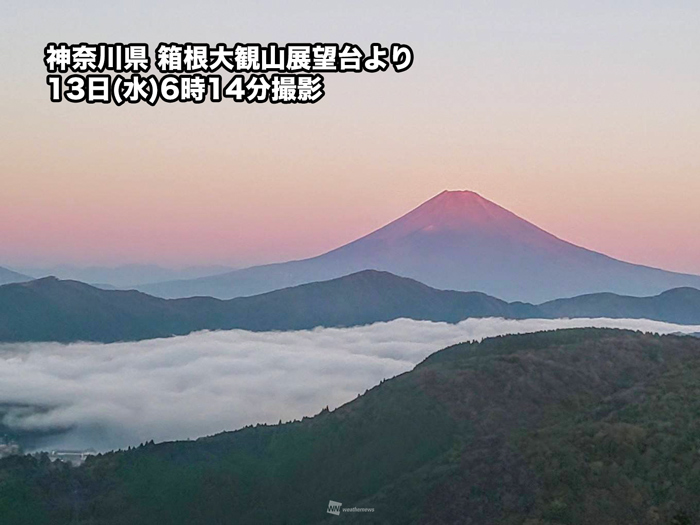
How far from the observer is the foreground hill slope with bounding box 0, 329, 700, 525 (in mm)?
38750

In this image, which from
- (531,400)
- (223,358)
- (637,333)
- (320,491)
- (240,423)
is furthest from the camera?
(223,358)

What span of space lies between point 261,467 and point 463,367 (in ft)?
60.4

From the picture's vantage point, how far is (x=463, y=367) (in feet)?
213

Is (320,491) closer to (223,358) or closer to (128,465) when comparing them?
(128,465)

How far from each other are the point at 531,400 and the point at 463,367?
9435 millimetres

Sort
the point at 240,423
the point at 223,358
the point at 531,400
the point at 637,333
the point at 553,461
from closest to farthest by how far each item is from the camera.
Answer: the point at 553,461 < the point at 531,400 < the point at 637,333 < the point at 240,423 < the point at 223,358

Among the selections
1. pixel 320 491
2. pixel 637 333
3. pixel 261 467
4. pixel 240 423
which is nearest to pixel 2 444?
pixel 240 423

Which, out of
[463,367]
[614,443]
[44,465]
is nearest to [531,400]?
[463,367]

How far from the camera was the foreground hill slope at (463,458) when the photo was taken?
38.8 metres

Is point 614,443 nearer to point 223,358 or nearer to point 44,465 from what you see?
point 44,465

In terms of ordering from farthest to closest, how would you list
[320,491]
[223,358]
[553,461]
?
1. [223,358]
2. [320,491]
3. [553,461]

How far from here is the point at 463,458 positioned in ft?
154

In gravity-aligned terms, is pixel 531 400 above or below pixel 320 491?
above

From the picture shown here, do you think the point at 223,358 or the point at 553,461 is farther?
the point at 223,358
